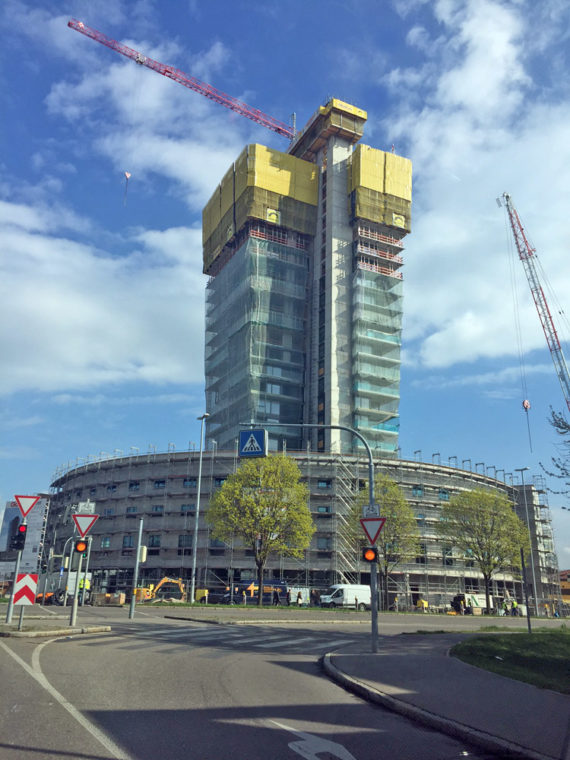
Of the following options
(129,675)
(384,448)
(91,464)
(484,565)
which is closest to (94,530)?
(91,464)

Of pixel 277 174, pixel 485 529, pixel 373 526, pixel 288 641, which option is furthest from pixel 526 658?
pixel 277 174

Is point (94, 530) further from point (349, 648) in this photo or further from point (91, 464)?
point (349, 648)

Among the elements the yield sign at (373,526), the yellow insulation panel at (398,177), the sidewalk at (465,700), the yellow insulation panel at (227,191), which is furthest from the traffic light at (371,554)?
the yellow insulation panel at (227,191)

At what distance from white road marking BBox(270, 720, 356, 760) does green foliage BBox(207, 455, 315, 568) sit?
3816cm

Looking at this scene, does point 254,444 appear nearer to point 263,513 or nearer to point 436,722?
point 436,722

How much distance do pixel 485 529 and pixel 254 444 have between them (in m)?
41.6

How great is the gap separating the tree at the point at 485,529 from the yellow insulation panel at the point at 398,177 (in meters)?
54.5

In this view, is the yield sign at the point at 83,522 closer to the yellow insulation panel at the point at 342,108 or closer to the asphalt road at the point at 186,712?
the asphalt road at the point at 186,712

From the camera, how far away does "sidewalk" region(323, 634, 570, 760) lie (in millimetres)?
6492

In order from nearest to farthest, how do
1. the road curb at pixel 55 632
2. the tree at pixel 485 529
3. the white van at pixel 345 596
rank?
1. the road curb at pixel 55 632
2. the white van at pixel 345 596
3. the tree at pixel 485 529

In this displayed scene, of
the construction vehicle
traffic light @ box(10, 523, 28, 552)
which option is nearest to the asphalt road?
traffic light @ box(10, 523, 28, 552)

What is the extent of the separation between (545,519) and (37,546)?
3395 inches

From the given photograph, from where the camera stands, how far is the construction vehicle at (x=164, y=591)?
46447 millimetres

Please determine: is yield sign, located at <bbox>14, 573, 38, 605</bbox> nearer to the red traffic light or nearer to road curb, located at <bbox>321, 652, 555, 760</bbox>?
the red traffic light
